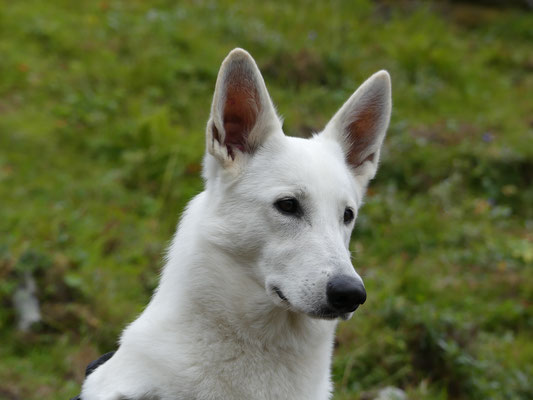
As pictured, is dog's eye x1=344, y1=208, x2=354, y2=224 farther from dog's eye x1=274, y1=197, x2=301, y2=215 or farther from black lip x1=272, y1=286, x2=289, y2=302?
black lip x1=272, y1=286, x2=289, y2=302

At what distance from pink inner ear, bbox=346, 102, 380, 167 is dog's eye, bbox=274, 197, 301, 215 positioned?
671 millimetres

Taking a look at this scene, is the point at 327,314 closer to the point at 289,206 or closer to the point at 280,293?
the point at 280,293

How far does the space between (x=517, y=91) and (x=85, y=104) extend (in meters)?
6.33

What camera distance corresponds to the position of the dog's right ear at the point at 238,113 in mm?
2826

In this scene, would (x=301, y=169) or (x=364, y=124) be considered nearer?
(x=301, y=169)

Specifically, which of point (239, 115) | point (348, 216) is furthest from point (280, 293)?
point (239, 115)

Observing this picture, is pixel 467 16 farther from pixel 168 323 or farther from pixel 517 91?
pixel 168 323

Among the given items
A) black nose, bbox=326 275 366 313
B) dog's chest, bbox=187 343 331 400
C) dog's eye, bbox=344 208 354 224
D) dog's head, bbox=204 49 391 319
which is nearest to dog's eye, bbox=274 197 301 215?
dog's head, bbox=204 49 391 319

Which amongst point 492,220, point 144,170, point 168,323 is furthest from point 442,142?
point 168,323

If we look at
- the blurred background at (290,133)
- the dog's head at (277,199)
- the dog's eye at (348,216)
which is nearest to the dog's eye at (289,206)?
the dog's head at (277,199)

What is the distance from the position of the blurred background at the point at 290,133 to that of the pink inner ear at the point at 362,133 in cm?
190

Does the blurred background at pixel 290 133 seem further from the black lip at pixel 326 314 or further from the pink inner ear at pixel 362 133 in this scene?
the black lip at pixel 326 314

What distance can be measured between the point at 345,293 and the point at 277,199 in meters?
0.54

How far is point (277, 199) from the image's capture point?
279 cm
